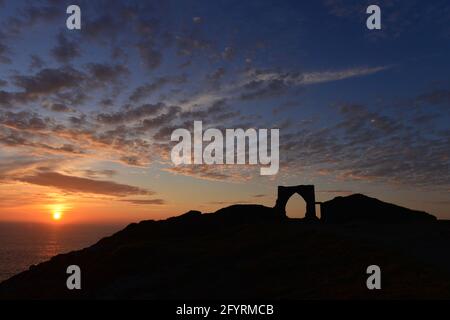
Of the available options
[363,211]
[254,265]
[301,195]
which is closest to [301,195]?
[301,195]

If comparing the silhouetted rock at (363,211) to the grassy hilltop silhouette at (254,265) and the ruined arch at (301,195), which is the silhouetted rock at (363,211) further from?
the grassy hilltop silhouette at (254,265)

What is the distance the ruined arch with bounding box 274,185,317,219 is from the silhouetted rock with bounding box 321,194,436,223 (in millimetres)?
1219

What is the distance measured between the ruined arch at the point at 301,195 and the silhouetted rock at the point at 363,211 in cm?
122

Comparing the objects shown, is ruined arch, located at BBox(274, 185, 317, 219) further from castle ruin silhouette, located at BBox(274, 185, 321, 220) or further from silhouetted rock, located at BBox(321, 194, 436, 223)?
silhouetted rock, located at BBox(321, 194, 436, 223)

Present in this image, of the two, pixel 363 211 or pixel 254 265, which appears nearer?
pixel 254 265

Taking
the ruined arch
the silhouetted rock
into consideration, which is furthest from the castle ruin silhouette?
the silhouetted rock

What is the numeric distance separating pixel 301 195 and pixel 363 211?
637 centimetres

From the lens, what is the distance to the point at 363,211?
4166 centimetres

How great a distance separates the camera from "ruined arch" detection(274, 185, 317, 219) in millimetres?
43156

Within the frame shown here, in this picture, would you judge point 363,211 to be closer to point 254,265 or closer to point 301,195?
point 301,195
